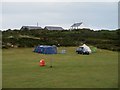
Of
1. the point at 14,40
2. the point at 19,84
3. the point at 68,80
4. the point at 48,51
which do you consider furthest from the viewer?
the point at 14,40

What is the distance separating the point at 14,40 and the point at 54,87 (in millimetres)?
36431

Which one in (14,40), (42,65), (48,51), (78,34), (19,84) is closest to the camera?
(19,84)

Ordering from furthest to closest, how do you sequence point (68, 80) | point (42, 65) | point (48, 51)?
point (48, 51) < point (42, 65) < point (68, 80)

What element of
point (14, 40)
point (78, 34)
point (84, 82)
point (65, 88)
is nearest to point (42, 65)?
point (84, 82)

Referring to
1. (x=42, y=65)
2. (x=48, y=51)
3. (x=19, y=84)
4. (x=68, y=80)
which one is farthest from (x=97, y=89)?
(x=48, y=51)

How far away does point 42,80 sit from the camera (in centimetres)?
1335

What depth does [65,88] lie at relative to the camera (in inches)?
446

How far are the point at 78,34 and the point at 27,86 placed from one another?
48891 millimetres

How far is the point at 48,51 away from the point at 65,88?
74.3ft

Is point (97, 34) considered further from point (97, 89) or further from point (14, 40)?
point (97, 89)

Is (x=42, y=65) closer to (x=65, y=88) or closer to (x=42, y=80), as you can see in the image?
(x=42, y=80)

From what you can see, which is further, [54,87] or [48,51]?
[48,51]

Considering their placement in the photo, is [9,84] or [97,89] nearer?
[97,89]

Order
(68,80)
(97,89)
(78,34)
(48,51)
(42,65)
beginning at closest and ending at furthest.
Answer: (97,89), (68,80), (42,65), (48,51), (78,34)
